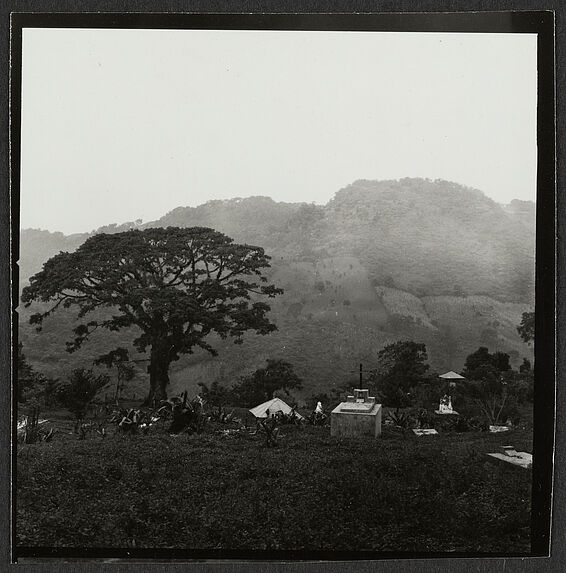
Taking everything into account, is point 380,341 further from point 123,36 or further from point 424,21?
point 123,36

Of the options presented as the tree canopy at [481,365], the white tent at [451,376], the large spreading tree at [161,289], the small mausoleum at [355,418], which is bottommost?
the small mausoleum at [355,418]

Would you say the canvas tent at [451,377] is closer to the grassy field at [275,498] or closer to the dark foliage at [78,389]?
the grassy field at [275,498]

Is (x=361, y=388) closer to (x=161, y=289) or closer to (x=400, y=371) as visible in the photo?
(x=400, y=371)

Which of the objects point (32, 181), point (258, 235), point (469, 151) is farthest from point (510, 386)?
point (32, 181)

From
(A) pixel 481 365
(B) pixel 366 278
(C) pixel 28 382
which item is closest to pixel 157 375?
(C) pixel 28 382

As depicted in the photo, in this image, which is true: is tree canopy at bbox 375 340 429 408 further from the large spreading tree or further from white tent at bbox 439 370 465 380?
the large spreading tree

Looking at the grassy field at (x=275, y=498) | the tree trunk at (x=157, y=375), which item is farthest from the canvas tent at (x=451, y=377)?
the tree trunk at (x=157, y=375)

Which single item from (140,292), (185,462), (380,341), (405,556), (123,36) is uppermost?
(123,36)
